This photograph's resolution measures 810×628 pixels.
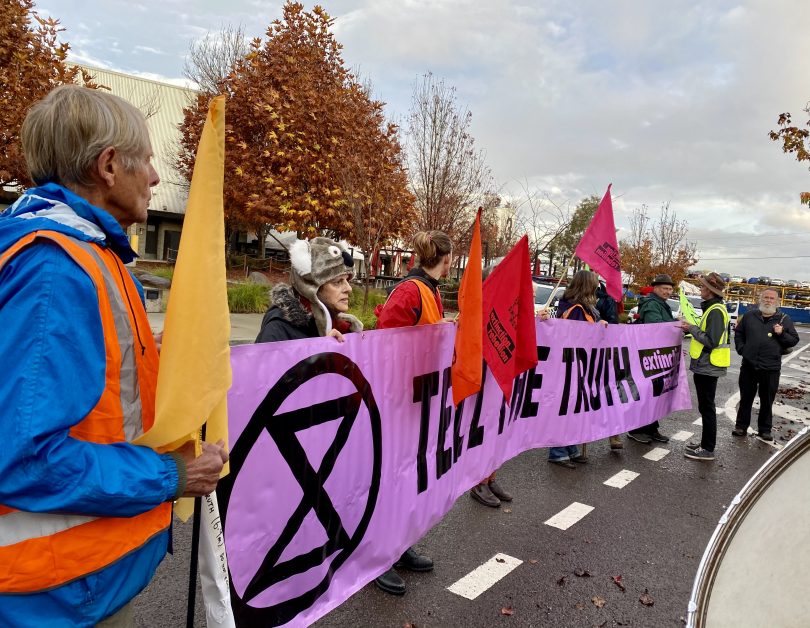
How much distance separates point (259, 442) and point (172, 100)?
36727 mm

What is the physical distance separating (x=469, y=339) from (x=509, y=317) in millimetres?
654

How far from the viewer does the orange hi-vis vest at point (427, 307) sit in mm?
3721

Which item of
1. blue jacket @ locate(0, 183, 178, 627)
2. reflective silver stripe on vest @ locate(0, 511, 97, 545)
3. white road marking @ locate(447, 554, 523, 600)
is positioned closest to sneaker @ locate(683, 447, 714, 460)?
white road marking @ locate(447, 554, 523, 600)

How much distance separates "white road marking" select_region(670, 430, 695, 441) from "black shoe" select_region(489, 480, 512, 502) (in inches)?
142

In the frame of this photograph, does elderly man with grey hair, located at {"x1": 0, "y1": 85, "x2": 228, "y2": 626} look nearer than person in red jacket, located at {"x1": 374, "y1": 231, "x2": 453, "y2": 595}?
Yes

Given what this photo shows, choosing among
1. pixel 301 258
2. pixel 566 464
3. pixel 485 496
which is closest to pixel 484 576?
pixel 485 496

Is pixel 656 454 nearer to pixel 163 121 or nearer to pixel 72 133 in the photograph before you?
pixel 72 133

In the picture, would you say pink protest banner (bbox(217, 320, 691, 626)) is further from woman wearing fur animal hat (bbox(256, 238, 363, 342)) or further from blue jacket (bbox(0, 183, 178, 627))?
blue jacket (bbox(0, 183, 178, 627))

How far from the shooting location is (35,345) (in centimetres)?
118

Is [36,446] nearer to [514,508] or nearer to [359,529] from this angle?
[359,529]

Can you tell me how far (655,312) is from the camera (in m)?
7.20

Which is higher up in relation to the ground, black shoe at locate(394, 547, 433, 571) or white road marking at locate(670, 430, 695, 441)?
black shoe at locate(394, 547, 433, 571)

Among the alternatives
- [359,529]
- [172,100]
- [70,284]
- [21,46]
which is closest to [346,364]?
[359,529]

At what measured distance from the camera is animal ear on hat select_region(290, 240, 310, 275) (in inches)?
116
